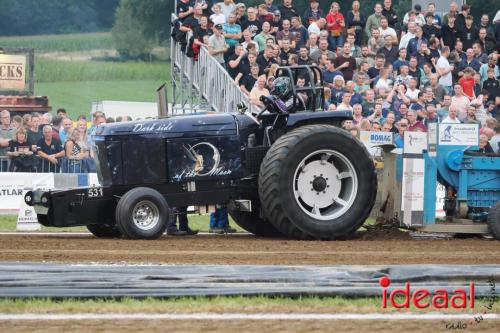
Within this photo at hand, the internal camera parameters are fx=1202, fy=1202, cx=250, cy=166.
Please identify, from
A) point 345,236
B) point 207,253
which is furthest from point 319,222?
point 207,253

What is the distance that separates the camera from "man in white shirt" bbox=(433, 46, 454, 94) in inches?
940

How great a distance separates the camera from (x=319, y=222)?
13.9m

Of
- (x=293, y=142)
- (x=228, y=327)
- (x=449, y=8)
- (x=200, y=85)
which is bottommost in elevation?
(x=228, y=327)

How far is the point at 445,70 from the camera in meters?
23.9

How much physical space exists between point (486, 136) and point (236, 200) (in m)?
5.94

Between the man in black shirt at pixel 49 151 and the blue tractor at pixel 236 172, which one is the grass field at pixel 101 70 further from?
the blue tractor at pixel 236 172

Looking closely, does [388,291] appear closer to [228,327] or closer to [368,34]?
[228,327]

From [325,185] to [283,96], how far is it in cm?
117

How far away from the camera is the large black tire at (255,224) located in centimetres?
1498

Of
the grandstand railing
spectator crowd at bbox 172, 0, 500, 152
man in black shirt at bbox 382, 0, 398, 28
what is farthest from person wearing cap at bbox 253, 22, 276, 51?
man in black shirt at bbox 382, 0, 398, 28

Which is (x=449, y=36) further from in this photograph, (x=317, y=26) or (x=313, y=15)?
(x=317, y=26)

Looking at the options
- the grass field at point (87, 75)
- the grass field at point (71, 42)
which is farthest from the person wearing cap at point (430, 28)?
the grass field at point (71, 42)

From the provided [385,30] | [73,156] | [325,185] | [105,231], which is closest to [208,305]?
[325,185]

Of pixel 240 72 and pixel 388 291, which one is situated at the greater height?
pixel 240 72
